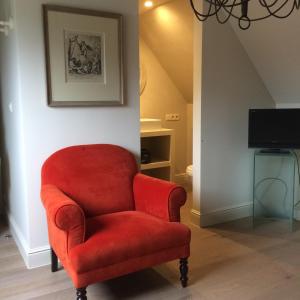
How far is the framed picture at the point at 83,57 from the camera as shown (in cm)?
242

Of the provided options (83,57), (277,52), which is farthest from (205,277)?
(277,52)

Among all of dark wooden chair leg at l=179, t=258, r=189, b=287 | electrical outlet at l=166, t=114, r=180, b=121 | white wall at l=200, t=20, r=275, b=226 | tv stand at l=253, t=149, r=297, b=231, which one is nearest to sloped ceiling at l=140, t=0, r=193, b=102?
electrical outlet at l=166, t=114, r=180, b=121

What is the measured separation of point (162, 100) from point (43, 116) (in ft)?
8.08

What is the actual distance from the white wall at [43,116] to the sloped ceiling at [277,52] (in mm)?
1150

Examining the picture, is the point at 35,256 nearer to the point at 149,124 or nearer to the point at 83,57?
the point at 83,57

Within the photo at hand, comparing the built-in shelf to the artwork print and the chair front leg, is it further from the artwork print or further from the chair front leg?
the chair front leg

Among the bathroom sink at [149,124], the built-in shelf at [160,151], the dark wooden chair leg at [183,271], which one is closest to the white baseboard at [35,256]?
the dark wooden chair leg at [183,271]

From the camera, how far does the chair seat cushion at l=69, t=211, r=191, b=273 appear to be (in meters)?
1.85

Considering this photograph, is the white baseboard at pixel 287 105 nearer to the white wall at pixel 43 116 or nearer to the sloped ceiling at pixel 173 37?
the sloped ceiling at pixel 173 37

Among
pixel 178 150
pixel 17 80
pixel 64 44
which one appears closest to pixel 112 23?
pixel 64 44

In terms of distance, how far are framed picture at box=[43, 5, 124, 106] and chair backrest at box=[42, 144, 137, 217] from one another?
0.38 metres

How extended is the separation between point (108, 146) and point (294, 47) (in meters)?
1.81

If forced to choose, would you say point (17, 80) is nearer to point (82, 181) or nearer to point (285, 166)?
point (82, 181)

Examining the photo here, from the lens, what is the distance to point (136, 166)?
270 centimetres
